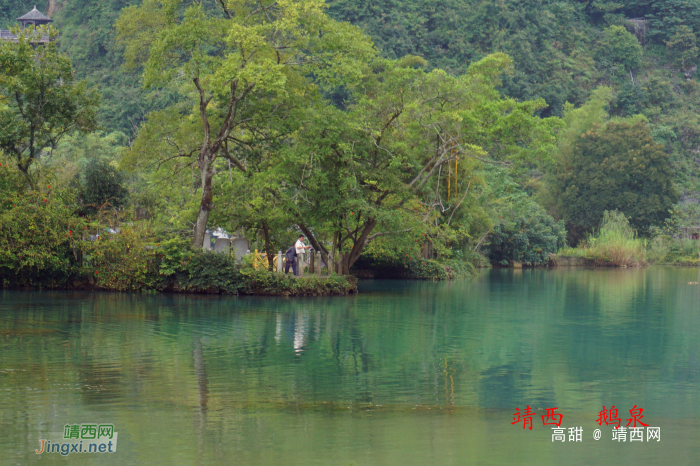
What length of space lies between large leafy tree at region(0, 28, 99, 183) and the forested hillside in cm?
48

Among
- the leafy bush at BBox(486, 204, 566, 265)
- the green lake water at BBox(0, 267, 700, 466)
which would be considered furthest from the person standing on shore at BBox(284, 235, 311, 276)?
the leafy bush at BBox(486, 204, 566, 265)

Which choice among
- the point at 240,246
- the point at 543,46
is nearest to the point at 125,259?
the point at 240,246

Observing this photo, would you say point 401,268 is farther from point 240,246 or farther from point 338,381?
point 338,381

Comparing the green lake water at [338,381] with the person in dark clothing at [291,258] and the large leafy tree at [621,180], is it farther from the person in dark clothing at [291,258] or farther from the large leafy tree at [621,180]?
the large leafy tree at [621,180]

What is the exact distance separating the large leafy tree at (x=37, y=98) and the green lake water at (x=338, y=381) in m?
7.34

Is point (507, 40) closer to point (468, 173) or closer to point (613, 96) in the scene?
point (613, 96)

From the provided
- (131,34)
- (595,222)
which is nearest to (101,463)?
(131,34)

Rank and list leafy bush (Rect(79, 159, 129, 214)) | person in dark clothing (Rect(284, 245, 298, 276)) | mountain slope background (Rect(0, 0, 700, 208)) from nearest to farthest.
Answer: person in dark clothing (Rect(284, 245, 298, 276)) → leafy bush (Rect(79, 159, 129, 214)) → mountain slope background (Rect(0, 0, 700, 208))

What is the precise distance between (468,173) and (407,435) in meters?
32.8

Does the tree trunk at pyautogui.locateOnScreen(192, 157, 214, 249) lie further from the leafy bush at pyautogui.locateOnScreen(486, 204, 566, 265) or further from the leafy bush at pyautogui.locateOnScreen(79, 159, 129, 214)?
the leafy bush at pyautogui.locateOnScreen(486, 204, 566, 265)

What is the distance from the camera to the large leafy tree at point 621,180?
6806cm

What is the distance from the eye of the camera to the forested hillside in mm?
28078

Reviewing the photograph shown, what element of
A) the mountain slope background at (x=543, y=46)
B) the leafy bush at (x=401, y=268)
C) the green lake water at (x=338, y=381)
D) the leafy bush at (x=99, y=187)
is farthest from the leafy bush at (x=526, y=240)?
the green lake water at (x=338, y=381)

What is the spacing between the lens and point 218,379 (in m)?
13.2
